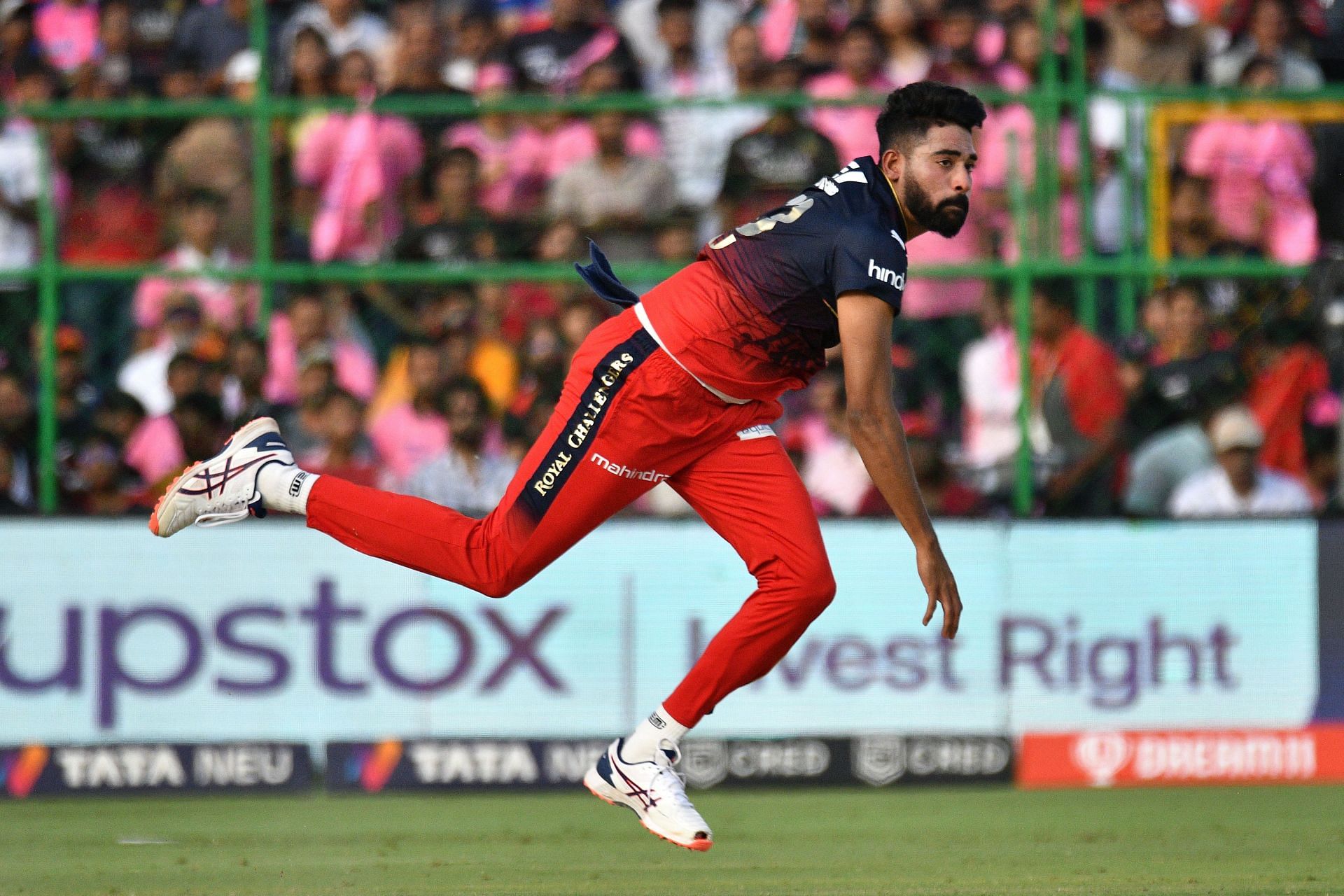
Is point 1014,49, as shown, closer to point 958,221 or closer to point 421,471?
point 421,471

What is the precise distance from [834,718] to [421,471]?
101 inches

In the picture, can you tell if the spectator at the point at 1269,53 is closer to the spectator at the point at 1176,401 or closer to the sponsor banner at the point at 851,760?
the spectator at the point at 1176,401

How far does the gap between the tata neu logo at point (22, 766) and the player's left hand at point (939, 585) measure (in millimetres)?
5926

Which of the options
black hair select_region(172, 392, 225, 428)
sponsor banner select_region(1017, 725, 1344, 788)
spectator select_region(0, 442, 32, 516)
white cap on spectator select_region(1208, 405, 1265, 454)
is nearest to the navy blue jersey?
sponsor banner select_region(1017, 725, 1344, 788)

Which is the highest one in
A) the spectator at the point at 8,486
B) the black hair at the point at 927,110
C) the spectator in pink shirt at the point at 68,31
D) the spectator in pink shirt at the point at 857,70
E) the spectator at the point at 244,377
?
the spectator in pink shirt at the point at 68,31

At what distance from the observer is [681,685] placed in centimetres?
625

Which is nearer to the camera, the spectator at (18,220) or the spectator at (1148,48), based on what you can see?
the spectator at (18,220)

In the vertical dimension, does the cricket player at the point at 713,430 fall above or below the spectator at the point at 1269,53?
below

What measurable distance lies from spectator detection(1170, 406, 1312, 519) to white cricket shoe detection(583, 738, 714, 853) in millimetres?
5070

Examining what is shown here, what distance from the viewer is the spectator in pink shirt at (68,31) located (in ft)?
39.9

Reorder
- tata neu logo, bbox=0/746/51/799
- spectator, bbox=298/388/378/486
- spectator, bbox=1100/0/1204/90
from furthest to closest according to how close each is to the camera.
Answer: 1. spectator, bbox=1100/0/1204/90
2. spectator, bbox=298/388/378/486
3. tata neu logo, bbox=0/746/51/799

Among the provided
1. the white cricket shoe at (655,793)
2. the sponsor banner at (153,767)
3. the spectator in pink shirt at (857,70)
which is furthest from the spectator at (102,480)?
the white cricket shoe at (655,793)

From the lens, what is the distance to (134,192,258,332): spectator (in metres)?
10.3

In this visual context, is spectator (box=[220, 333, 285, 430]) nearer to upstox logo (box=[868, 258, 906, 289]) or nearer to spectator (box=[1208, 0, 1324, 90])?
upstox logo (box=[868, 258, 906, 289])
